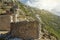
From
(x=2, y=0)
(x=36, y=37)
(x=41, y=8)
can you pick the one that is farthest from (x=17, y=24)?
(x=41, y=8)

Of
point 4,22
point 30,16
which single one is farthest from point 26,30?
point 30,16

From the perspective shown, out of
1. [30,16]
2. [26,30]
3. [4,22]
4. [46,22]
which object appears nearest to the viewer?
[26,30]

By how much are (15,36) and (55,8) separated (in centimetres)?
17235

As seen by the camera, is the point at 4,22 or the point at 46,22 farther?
the point at 46,22

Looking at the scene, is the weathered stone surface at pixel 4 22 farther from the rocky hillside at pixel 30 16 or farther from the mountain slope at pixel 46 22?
the mountain slope at pixel 46 22

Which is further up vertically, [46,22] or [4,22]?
[4,22]

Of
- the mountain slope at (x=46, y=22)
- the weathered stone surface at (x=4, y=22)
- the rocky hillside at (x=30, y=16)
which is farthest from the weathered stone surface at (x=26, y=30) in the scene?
the weathered stone surface at (x=4, y=22)

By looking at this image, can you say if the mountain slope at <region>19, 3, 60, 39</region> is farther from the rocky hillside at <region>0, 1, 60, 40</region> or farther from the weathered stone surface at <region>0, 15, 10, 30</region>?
the weathered stone surface at <region>0, 15, 10, 30</region>

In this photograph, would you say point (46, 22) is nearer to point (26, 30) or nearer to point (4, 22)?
point (4, 22)

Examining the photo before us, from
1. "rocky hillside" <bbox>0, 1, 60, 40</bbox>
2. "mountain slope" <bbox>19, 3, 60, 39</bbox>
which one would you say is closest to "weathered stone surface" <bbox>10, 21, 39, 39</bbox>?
"rocky hillside" <bbox>0, 1, 60, 40</bbox>

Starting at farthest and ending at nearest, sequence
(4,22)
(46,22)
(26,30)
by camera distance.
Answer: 1. (46,22)
2. (4,22)
3. (26,30)

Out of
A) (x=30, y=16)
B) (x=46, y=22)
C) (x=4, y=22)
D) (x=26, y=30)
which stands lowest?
(x=46, y=22)

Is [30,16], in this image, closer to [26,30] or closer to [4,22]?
[4,22]

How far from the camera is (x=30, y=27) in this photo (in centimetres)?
1639
